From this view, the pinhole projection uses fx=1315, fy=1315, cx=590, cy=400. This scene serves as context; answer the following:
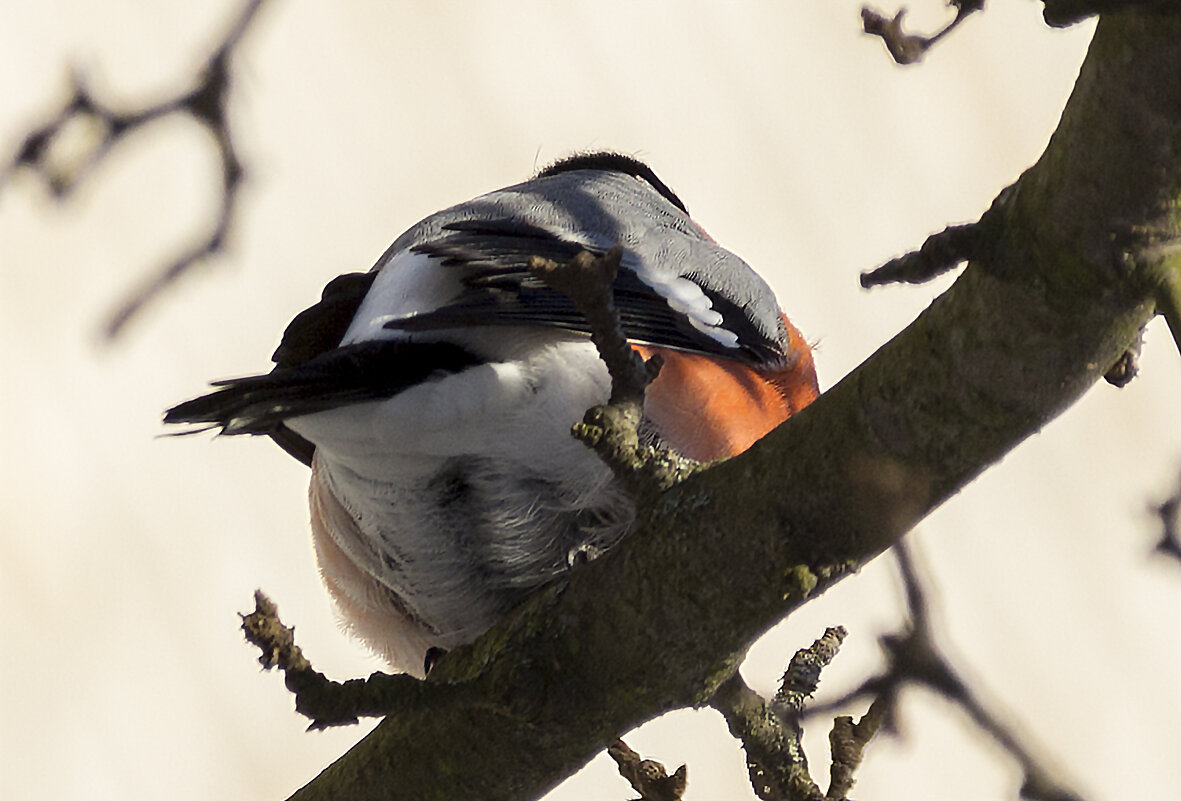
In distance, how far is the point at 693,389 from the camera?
4.87 feet

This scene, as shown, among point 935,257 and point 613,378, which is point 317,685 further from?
point 935,257

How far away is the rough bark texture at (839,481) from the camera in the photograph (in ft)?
3.01

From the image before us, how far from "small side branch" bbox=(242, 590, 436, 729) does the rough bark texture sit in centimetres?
6

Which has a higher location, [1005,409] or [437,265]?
[437,265]

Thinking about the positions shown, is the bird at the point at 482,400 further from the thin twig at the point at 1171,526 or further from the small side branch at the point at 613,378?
the thin twig at the point at 1171,526

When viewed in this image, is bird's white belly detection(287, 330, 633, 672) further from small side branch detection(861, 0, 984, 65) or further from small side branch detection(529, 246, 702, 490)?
small side branch detection(861, 0, 984, 65)

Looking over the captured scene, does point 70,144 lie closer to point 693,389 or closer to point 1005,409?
point 693,389

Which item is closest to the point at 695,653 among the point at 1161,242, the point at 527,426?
the point at 527,426

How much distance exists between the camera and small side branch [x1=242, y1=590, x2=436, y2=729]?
112cm

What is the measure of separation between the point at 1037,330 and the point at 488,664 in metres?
0.62

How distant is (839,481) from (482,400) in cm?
42

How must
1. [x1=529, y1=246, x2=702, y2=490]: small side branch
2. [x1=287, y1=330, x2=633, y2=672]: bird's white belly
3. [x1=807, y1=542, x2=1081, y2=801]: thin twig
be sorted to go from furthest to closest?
[x1=287, y1=330, x2=633, y2=672]: bird's white belly < [x1=807, y1=542, x2=1081, y2=801]: thin twig < [x1=529, y1=246, x2=702, y2=490]: small side branch

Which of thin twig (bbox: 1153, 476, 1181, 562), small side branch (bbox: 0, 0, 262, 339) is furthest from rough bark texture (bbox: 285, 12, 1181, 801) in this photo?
small side branch (bbox: 0, 0, 262, 339)

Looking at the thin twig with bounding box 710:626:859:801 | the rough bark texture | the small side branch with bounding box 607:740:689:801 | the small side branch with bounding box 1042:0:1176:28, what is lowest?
the thin twig with bounding box 710:626:859:801
